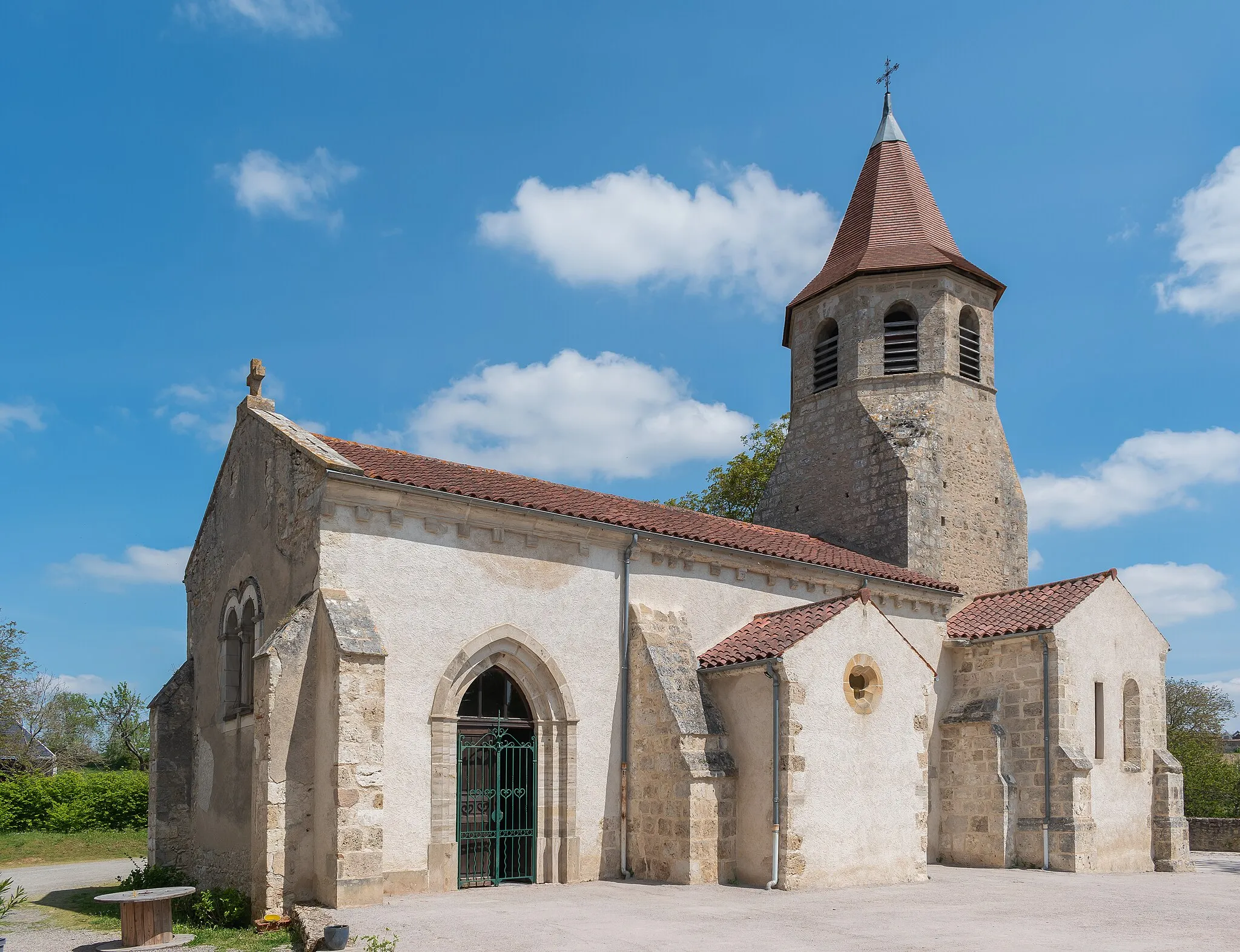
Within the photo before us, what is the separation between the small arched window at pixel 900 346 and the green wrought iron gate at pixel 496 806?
491 inches

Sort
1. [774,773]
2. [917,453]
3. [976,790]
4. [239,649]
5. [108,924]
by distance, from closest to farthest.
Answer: [108,924] → [774,773] → [239,649] → [976,790] → [917,453]

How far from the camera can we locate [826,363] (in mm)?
23469

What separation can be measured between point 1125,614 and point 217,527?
52.5 ft

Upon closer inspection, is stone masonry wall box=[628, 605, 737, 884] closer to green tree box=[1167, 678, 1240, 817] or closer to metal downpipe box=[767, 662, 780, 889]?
metal downpipe box=[767, 662, 780, 889]

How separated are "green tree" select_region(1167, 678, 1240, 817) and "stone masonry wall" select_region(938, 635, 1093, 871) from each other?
21360mm

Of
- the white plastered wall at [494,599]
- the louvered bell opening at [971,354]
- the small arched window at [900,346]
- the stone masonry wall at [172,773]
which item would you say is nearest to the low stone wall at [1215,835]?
the louvered bell opening at [971,354]

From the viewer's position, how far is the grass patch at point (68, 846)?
80.5ft

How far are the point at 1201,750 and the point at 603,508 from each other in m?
37.3

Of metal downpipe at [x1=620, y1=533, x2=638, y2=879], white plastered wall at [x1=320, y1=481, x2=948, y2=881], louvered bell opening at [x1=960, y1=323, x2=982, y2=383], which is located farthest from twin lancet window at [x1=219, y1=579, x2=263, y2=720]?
louvered bell opening at [x1=960, y1=323, x2=982, y2=383]

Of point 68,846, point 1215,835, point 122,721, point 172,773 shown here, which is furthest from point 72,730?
point 1215,835

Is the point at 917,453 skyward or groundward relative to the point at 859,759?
skyward

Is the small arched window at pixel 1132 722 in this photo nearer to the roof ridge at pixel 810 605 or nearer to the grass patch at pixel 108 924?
the roof ridge at pixel 810 605

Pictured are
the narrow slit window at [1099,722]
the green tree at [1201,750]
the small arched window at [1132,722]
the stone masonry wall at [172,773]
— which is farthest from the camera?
the green tree at [1201,750]

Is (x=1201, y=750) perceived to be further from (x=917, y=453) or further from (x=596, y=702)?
(x=596, y=702)
